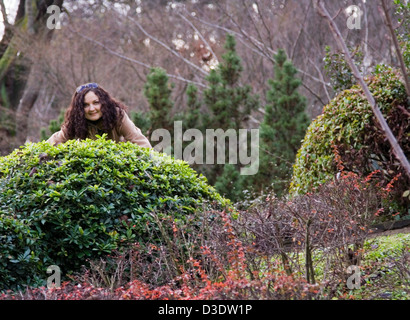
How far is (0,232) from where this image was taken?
141 inches

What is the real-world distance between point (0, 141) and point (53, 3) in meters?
3.86

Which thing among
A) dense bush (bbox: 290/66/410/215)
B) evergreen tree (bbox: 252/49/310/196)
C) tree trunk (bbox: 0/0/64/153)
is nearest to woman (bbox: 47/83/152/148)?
dense bush (bbox: 290/66/410/215)

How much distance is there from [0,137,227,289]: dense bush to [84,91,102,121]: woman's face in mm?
893

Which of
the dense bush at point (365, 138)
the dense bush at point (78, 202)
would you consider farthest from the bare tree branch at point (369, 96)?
the dense bush at point (365, 138)

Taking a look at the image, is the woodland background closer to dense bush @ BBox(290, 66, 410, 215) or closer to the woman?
dense bush @ BBox(290, 66, 410, 215)

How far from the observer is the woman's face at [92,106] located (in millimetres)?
5281

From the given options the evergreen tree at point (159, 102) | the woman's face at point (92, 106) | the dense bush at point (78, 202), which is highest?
the evergreen tree at point (159, 102)

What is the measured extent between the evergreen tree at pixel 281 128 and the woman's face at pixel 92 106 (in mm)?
4624

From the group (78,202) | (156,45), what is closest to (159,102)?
(156,45)

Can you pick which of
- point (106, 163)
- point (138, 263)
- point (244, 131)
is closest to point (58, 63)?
point (244, 131)

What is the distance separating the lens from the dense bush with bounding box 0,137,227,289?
3.61m

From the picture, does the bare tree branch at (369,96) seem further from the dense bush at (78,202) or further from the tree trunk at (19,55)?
the tree trunk at (19,55)

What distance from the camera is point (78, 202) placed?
389cm
